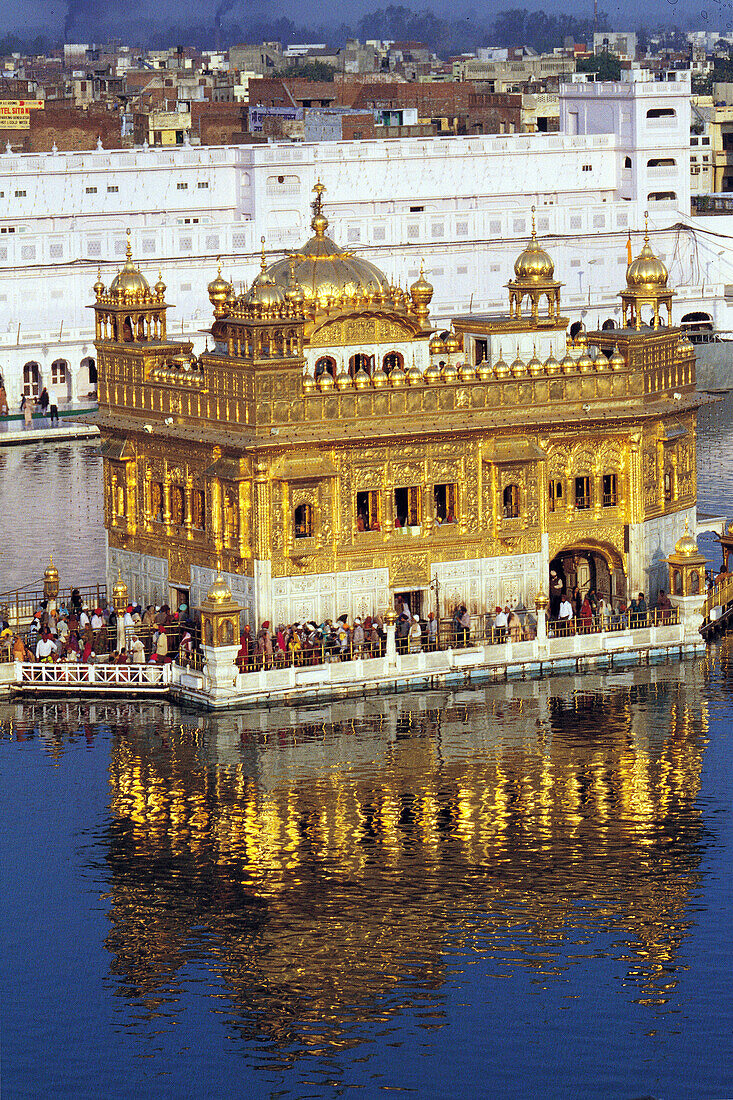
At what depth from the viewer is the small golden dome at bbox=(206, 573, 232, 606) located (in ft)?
161

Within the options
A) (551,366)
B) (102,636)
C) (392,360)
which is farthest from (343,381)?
(102,636)

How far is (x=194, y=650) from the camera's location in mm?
50938

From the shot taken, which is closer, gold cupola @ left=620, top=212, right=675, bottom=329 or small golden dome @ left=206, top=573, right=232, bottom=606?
small golden dome @ left=206, top=573, right=232, bottom=606

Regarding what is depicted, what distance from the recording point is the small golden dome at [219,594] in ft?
161

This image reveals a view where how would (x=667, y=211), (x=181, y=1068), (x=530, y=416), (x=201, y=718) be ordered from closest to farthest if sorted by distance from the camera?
(x=181, y=1068) < (x=201, y=718) < (x=530, y=416) < (x=667, y=211)

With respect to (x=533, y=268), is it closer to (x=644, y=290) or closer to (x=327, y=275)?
(x=644, y=290)

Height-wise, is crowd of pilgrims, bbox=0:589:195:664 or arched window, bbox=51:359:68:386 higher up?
arched window, bbox=51:359:68:386

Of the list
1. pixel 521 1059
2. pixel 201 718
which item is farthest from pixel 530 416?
pixel 521 1059

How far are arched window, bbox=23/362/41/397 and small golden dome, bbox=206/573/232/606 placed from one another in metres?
50.4

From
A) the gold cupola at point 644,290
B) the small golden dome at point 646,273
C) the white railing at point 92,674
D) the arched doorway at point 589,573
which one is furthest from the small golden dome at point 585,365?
the white railing at point 92,674

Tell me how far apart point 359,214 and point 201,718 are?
220 feet

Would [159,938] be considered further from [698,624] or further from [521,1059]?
[698,624]

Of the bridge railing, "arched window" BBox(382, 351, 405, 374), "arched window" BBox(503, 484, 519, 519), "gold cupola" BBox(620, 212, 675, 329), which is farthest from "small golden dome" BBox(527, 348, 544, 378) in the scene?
the bridge railing

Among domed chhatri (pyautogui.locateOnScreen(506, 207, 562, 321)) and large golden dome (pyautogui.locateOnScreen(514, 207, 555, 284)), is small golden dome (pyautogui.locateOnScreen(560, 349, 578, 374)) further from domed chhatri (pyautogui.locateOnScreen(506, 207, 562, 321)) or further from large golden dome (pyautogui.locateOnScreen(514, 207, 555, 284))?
large golden dome (pyautogui.locateOnScreen(514, 207, 555, 284))
